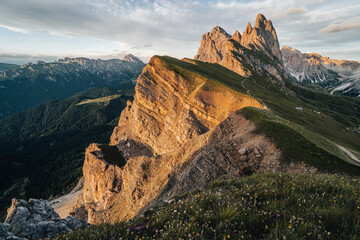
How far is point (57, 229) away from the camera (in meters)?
14.3

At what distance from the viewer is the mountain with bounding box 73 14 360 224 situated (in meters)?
23.1

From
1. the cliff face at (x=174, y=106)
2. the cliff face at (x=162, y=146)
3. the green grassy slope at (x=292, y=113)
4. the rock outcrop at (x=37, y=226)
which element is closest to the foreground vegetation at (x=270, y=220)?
the rock outcrop at (x=37, y=226)

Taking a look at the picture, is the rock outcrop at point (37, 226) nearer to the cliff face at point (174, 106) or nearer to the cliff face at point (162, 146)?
the cliff face at point (162, 146)

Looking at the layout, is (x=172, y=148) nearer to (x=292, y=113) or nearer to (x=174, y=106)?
(x=174, y=106)

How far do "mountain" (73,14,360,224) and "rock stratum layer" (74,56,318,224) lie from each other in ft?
0.48

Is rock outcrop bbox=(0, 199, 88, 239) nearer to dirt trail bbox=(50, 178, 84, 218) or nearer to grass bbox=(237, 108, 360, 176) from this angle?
grass bbox=(237, 108, 360, 176)

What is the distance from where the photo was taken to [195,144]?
36.0 meters

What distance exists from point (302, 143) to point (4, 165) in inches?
11159

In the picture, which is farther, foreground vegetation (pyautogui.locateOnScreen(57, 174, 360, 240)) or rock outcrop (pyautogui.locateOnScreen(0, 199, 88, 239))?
rock outcrop (pyautogui.locateOnScreen(0, 199, 88, 239))

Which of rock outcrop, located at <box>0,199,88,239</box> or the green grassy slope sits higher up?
the green grassy slope

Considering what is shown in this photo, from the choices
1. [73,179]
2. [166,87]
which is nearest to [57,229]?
[166,87]

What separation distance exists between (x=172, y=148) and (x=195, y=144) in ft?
108

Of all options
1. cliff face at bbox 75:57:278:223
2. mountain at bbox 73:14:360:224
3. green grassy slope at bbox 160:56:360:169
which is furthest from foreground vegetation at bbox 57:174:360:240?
green grassy slope at bbox 160:56:360:169

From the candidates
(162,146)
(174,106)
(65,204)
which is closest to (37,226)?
(162,146)
